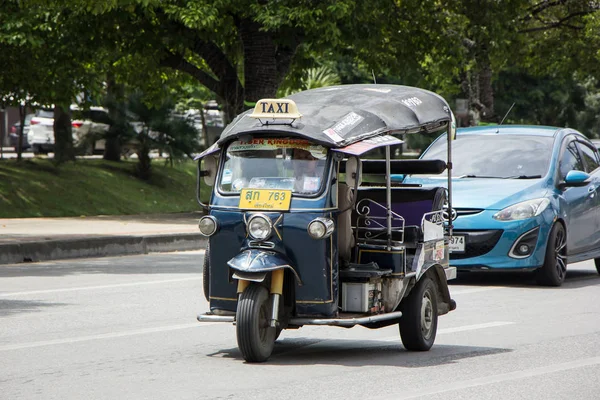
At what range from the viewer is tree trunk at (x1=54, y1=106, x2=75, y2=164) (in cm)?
2481

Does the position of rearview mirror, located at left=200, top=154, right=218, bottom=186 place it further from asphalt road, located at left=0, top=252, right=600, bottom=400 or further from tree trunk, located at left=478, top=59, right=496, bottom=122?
tree trunk, located at left=478, top=59, right=496, bottom=122

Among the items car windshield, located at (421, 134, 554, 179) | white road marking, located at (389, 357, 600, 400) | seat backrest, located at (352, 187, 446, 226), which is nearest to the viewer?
white road marking, located at (389, 357, 600, 400)

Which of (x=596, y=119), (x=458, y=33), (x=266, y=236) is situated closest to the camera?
(x=266, y=236)

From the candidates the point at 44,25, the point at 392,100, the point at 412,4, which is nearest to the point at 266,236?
the point at 392,100

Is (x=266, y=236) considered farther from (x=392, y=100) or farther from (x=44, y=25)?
(x=44, y=25)

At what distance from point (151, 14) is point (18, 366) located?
1427cm

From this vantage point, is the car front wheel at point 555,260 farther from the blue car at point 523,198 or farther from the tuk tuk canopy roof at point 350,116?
the tuk tuk canopy roof at point 350,116

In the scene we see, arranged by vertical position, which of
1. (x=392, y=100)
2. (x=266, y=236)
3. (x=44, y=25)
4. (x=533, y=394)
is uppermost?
(x=44, y=25)

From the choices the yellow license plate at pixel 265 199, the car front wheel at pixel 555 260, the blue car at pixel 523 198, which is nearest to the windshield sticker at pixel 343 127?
the yellow license plate at pixel 265 199

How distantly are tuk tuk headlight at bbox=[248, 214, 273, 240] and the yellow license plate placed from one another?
11cm

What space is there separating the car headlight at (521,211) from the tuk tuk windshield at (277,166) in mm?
5125

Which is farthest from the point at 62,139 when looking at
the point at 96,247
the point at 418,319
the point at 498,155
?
the point at 418,319

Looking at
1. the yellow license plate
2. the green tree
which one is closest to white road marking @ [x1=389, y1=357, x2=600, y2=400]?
the yellow license plate

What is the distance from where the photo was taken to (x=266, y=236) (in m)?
7.73
